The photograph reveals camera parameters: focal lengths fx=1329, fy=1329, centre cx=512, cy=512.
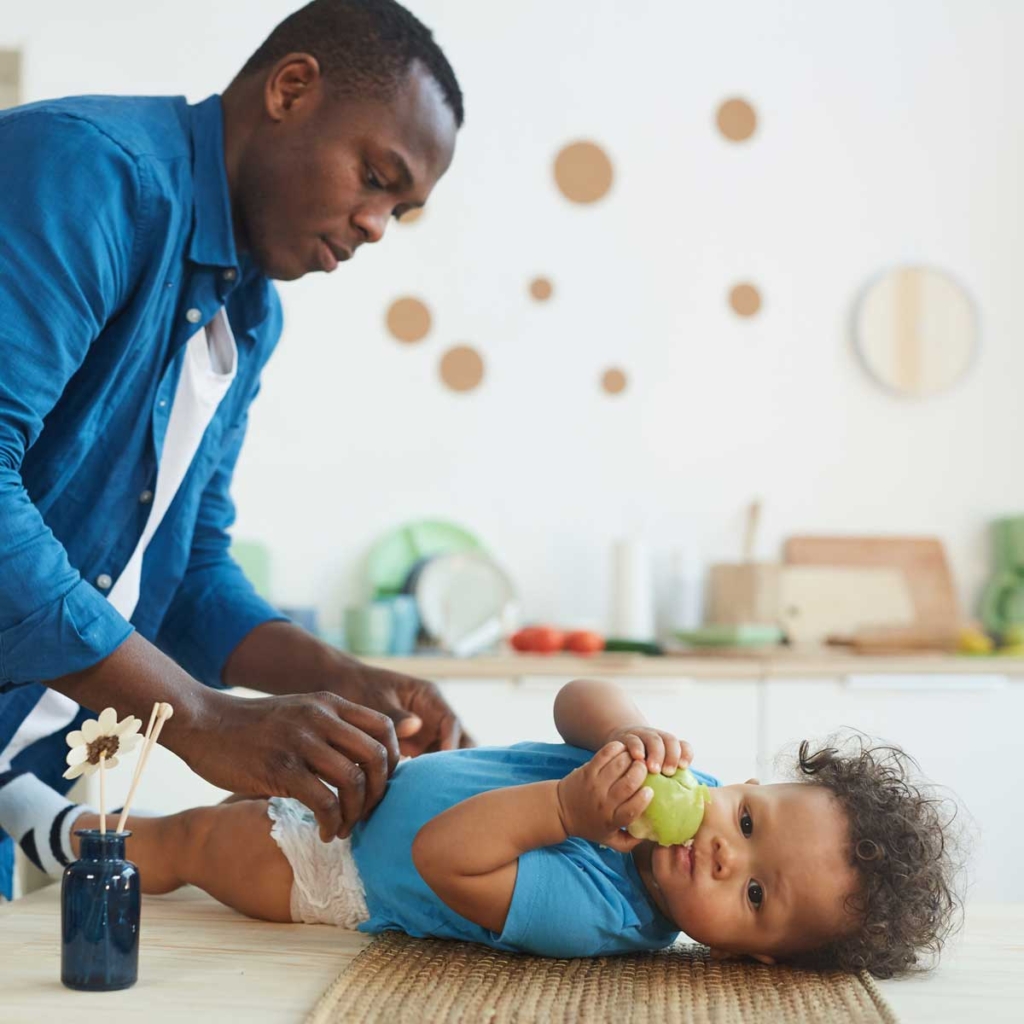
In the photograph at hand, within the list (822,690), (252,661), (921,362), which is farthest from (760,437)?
(252,661)

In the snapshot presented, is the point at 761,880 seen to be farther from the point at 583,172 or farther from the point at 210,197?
the point at 583,172

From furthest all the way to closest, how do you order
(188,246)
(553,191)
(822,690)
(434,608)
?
(553,191), (434,608), (822,690), (188,246)

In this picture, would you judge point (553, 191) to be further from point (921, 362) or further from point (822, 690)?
point (822, 690)

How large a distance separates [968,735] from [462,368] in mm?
1681

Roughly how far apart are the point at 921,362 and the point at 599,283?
980 mm

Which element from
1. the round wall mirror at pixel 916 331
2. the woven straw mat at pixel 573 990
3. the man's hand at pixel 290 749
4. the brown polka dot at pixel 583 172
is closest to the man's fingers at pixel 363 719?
the man's hand at pixel 290 749

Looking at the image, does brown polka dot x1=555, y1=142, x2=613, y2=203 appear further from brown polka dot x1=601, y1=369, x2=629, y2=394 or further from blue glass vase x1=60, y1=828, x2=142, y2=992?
blue glass vase x1=60, y1=828, x2=142, y2=992

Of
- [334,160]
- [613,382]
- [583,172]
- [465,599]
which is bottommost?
[465,599]

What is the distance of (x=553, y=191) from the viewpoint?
384 centimetres

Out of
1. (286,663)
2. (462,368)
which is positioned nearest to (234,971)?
(286,663)

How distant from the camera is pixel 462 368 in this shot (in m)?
3.81

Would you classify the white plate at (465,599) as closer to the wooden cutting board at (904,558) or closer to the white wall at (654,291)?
the white wall at (654,291)

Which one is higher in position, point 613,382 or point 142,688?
point 613,382

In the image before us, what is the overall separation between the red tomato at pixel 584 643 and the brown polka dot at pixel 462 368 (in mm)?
847
